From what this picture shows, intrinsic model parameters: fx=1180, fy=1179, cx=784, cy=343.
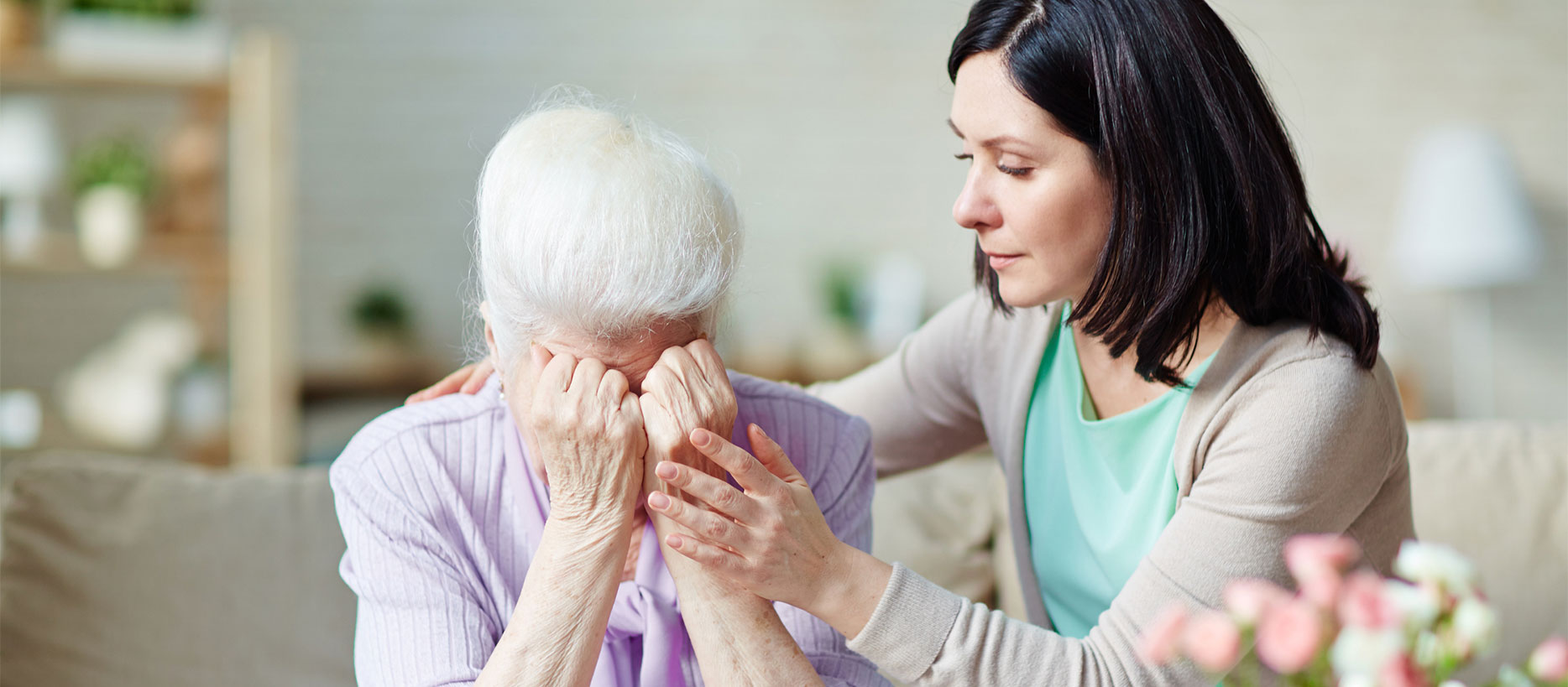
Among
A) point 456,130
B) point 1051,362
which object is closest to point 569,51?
point 456,130

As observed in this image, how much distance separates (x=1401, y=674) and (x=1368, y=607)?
Answer: 0.03 m

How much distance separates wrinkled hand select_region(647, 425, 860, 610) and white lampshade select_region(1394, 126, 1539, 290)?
12.7ft

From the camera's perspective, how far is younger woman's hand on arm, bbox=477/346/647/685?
99 centimetres

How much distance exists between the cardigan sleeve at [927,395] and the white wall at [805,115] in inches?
95.9

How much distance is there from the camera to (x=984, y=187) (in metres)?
1.17

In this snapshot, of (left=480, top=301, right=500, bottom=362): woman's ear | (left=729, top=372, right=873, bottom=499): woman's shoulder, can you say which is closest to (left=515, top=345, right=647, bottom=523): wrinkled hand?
(left=480, top=301, right=500, bottom=362): woman's ear

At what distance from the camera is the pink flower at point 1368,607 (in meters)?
0.51

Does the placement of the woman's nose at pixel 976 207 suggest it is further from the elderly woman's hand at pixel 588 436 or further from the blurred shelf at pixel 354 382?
the blurred shelf at pixel 354 382

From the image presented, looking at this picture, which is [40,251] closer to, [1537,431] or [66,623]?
[66,623]

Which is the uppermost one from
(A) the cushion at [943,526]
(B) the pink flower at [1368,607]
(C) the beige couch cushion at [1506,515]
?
(B) the pink flower at [1368,607]

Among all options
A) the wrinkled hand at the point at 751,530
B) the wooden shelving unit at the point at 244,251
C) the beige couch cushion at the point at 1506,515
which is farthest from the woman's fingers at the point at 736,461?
the wooden shelving unit at the point at 244,251

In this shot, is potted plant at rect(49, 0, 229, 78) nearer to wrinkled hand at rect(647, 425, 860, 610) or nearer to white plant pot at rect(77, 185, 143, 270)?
white plant pot at rect(77, 185, 143, 270)

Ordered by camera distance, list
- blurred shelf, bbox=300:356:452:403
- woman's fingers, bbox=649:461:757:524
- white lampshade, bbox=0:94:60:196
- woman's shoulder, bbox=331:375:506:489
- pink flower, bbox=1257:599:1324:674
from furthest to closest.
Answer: blurred shelf, bbox=300:356:452:403 < white lampshade, bbox=0:94:60:196 < woman's shoulder, bbox=331:375:506:489 < woman's fingers, bbox=649:461:757:524 < pink flower, bbox=1257:599:1324:674

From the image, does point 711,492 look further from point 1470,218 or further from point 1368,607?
point 1470,218
